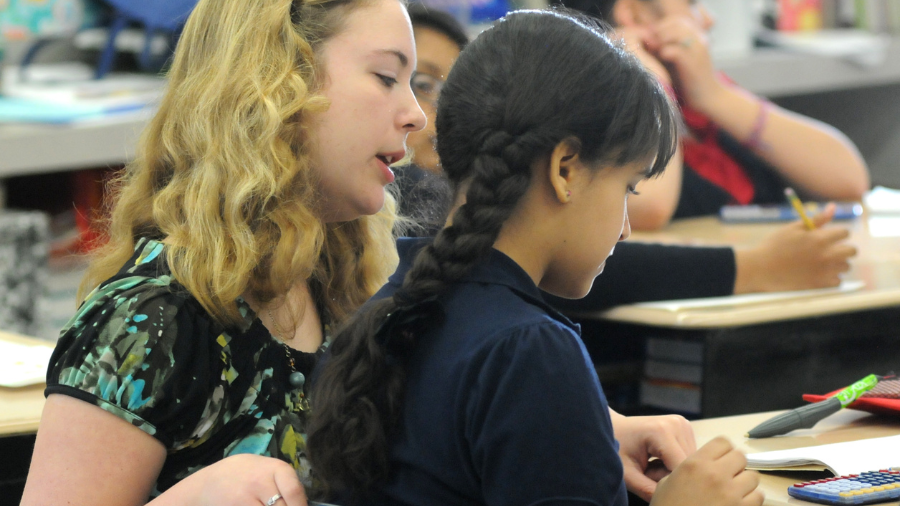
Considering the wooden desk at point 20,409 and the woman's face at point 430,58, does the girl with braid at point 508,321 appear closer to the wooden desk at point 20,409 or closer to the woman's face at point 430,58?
the wooden desk at point 20,409

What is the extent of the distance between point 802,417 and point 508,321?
41 centimetres

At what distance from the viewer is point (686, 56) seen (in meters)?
1.96

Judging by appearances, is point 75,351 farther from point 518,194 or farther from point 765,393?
point 765,393

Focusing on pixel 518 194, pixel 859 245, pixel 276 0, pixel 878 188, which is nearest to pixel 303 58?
pixel 276 0

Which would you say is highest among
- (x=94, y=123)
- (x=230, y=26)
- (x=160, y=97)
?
(x=230, y=26)

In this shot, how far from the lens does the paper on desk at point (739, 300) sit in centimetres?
133

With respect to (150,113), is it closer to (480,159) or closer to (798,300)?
(480,159)

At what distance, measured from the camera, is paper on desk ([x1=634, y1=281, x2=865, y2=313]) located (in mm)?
1326

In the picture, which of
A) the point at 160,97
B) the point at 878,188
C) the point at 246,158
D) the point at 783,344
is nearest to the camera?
the point at 246,158

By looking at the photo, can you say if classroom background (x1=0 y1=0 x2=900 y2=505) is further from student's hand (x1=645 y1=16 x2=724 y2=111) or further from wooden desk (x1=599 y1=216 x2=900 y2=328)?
student's hand (x1=645 y1=16 x2=724 y2=111)

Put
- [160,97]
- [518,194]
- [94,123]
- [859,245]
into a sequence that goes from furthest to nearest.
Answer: [94,123] < [859,245] < [160,97] < [518,194]

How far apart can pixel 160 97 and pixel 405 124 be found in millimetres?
267

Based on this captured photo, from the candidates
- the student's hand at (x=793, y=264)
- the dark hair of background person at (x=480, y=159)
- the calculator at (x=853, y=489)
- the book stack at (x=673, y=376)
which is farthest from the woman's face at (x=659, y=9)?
the calculator at (x=853, y=489)

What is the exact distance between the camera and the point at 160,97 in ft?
3.36
